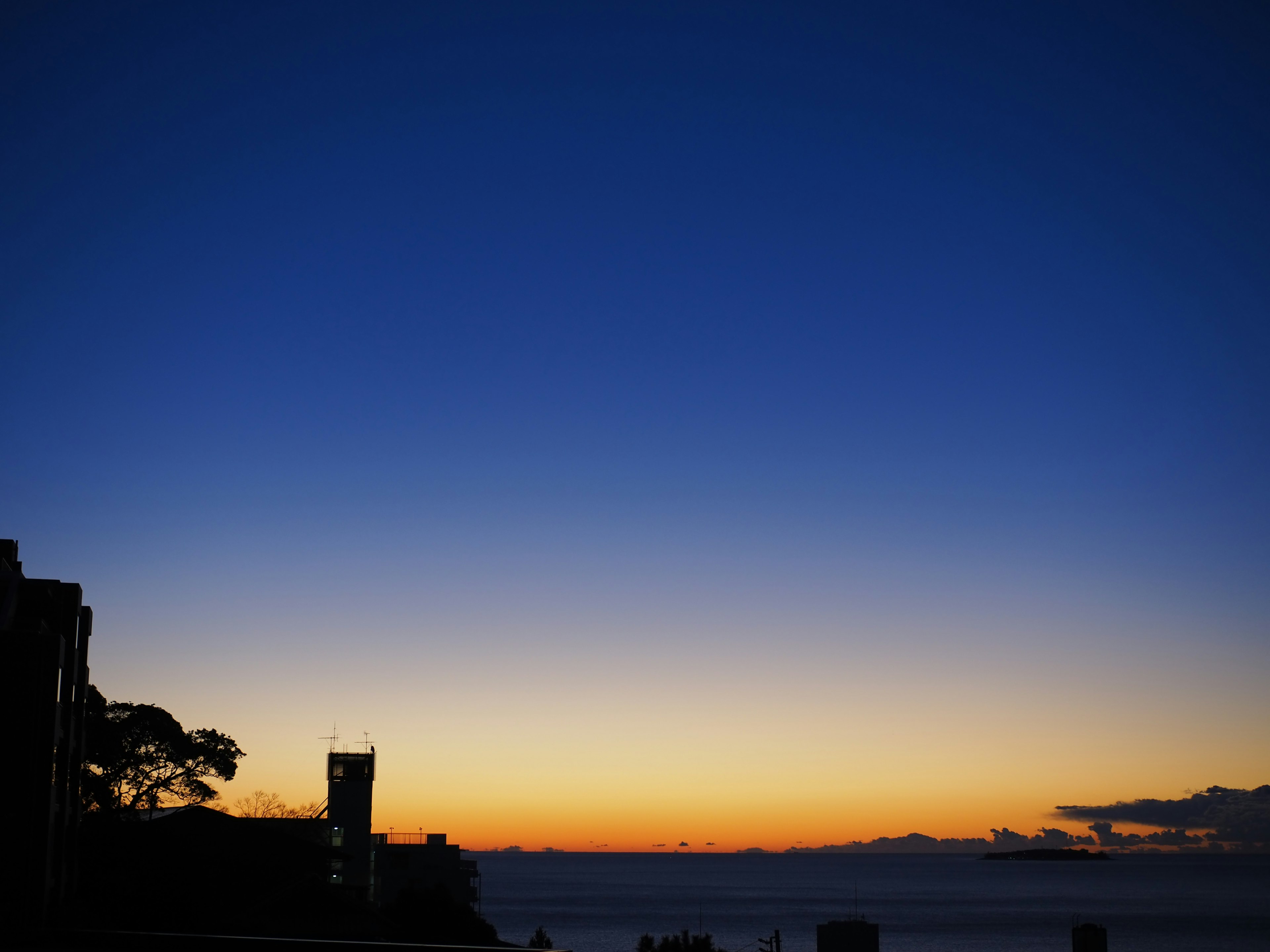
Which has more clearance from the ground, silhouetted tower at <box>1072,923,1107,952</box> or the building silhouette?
silhouetted tower at <box>1072,923,1107,952</box>

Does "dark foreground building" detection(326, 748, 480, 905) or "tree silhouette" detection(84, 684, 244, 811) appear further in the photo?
"dark foreground building" detection(326, 748, 480, 905)

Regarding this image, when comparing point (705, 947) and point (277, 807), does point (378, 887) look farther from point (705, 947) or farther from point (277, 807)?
point (705, 947)

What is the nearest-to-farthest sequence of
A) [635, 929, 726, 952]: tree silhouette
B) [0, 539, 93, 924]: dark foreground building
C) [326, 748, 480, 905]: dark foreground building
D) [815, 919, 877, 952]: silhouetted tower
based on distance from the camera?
[0, 539, 93, 924]: dark foreground building → [815, 919, 877, 952]: silhouetted tower → [635, 929, 726, 952]: tree silhouette → [326, 748, 480, 905]: dark foreground building

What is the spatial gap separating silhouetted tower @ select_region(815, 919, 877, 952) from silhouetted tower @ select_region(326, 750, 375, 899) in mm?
39151

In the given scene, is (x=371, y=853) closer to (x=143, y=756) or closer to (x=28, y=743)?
(x=143, y=756)

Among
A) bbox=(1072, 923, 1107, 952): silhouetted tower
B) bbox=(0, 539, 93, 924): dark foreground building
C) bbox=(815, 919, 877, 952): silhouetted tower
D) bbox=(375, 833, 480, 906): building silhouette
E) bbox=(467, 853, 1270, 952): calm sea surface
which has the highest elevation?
bbox=(0, 539, 93, 924): dark foreground building

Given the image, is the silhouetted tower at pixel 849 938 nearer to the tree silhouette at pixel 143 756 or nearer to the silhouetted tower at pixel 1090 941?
the silhouetted tower at pixel 1090 941

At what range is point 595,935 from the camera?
115500mm

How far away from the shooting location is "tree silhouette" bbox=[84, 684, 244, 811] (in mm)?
34719

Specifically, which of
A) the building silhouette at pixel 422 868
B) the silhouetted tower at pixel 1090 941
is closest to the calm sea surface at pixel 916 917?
the building silhouette at pixel 422 868

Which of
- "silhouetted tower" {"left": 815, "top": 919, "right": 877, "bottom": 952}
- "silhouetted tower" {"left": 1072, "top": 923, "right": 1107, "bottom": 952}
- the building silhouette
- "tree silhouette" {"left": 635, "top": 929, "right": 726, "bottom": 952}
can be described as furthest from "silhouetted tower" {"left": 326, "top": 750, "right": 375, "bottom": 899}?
"silhouetted tower" {"left": 1072, "top": 923, "right": 1107, "bottom": 952}

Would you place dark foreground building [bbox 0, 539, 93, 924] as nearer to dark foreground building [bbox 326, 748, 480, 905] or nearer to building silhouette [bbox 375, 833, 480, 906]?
dark foreground building [bbox 326, 748, 480, 905]

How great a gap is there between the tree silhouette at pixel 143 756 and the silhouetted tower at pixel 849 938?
73.4 ft

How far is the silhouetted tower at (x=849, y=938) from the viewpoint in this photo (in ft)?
107
